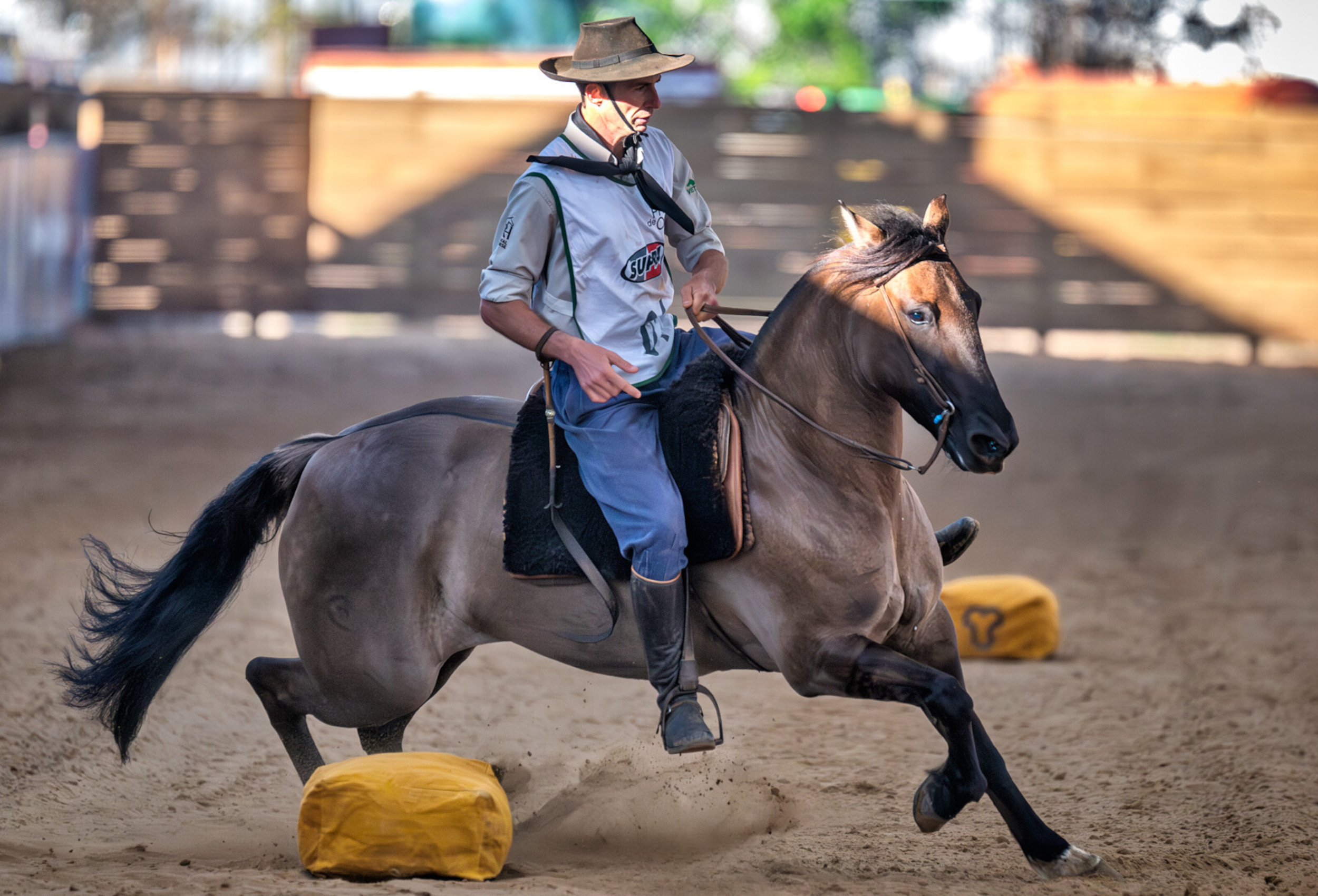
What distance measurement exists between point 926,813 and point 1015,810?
0.25 meters

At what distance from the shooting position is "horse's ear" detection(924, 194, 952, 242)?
334 centimetres

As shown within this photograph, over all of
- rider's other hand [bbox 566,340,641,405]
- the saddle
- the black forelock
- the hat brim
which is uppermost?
the hat brim

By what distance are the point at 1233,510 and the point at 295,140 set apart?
11.3 metres

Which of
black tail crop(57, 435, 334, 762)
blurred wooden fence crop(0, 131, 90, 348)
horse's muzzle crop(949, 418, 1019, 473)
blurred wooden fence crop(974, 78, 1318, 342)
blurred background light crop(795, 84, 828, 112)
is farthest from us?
blurred background light crop(795, 84, 828, 112)

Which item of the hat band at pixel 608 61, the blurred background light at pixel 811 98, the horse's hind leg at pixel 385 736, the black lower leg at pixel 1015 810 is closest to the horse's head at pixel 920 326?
the hat band at pixel 608 61

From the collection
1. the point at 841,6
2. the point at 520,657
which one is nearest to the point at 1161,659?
the point at 520,657

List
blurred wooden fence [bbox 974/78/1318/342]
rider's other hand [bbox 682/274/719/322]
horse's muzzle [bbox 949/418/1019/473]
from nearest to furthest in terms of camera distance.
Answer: horse's muzzle [bbox 949/418/1019/473] → rider's other hand [bbox 682/274/719/322] → blurred wooden fence [bbox 974/78/1318/342]

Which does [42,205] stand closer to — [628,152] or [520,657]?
[520,657]

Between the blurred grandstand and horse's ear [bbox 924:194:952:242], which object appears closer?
horse's ear [bbox 924:194:952:242]

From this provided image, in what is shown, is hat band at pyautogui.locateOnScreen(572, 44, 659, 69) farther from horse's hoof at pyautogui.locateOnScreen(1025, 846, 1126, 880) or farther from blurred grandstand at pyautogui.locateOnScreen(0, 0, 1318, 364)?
blurred grandstand at pyautogui.locateOnScreen(0, 0, 1318, 364)

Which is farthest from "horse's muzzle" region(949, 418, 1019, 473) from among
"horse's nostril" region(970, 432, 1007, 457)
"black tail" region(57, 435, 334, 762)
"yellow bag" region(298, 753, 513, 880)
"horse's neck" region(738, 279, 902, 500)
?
"black tail" region(57, 435, 334, 762)

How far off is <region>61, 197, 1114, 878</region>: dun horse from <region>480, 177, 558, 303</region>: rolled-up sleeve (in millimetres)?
516

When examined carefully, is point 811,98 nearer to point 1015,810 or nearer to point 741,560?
point 741,560

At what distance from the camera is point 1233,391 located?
12594mm
